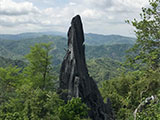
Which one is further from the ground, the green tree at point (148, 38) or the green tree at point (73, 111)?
the green tree at point (148, 38)

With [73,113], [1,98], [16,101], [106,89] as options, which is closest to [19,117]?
[16,101]

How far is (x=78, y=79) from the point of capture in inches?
1148

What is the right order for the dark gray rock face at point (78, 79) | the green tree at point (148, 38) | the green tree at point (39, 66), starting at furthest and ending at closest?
the green tree at point (39, 66) < the dark gray rock face at point (78, 79) < the green tree at point (148, 38)

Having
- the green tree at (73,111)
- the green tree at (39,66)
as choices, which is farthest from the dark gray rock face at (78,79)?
the green tree at (73,111)

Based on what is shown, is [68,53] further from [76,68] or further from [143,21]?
[143,21]

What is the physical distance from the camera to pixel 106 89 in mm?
47406

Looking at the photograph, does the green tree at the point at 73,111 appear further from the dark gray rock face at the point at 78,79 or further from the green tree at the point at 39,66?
the green tree at the point at 39,66

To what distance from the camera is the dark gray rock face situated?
2934 centimetres

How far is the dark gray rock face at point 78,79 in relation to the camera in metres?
29.3

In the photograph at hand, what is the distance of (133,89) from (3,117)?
25032mm

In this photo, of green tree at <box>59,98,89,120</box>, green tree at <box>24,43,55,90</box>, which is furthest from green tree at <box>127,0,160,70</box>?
green tree at <box>24,43,55,90</box>

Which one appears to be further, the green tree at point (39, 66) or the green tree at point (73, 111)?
the green tree at point (39, 66)

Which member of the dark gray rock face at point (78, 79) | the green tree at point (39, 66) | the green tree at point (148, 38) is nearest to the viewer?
the green tree at point (148, 38)

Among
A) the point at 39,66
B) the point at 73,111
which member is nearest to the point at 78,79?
the point at 73,111
